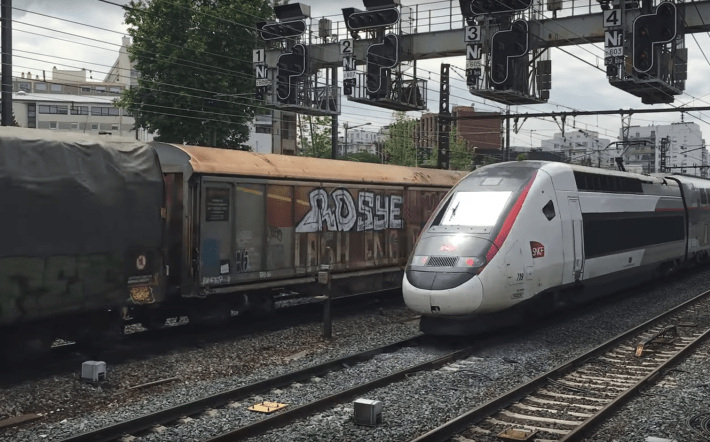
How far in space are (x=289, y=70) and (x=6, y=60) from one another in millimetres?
9077

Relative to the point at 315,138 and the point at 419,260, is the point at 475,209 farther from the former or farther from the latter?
the point at 315,138

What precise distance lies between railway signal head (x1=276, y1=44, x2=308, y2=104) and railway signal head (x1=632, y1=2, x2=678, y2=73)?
35.2 feet

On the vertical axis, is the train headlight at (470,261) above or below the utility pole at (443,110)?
below

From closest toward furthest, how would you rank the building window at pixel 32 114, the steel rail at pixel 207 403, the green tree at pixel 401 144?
the steel rail at pixel 207 403
the green tree at pixel 401 144
the building window at pixel 32 114

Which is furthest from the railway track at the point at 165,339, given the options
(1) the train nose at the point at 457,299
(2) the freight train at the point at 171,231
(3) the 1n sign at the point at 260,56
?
(3) the 1n sign at the point at 260,56

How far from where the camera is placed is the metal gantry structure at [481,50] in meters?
20.7

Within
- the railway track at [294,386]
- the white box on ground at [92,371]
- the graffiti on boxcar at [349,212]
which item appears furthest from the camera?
the graffiti on boxcar at [349,212]

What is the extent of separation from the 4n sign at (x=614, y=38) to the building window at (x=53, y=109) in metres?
99.8

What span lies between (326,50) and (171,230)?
48.1 ft

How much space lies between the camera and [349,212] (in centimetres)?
1812

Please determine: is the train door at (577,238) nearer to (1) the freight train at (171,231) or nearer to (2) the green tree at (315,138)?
(1) the freight train at (171,231)

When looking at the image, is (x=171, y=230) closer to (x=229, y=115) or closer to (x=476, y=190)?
(x=476, y=190)

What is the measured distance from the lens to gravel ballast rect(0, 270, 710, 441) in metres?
8.70

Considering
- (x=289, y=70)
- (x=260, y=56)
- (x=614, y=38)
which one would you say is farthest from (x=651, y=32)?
(x=260, y=56)
